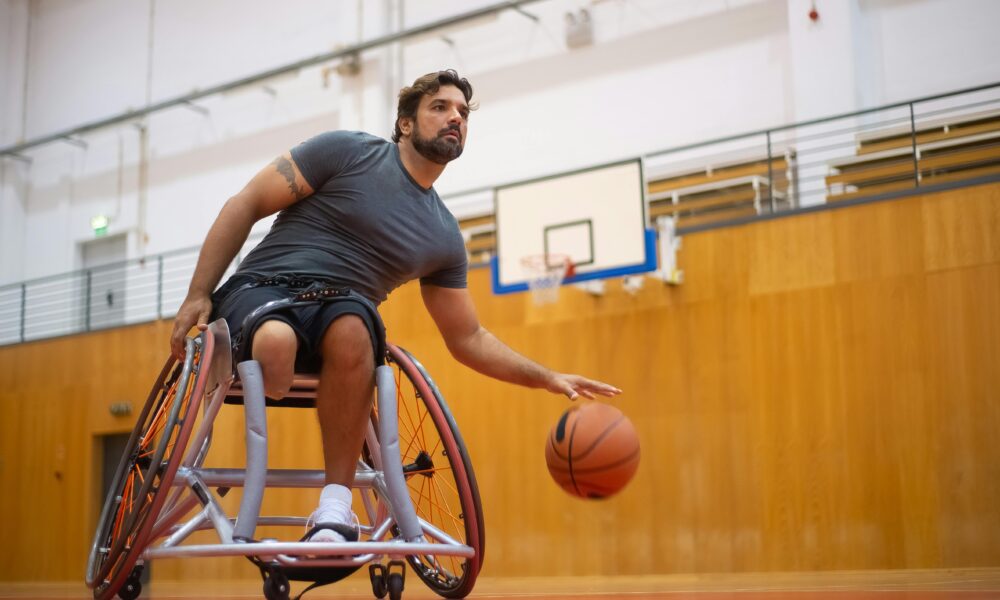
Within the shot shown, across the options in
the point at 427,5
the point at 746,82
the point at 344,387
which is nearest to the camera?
the point at 344,387

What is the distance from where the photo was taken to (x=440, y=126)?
2754mm

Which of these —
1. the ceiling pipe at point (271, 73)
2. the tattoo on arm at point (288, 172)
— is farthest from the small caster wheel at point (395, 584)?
the ceiling pipe at point (271, 73)

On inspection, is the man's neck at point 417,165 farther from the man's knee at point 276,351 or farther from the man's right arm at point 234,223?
the man's knee at point 276,351

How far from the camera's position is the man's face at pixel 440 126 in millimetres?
2748

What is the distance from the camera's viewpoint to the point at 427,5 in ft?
35.8

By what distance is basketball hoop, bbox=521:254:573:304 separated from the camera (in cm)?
721

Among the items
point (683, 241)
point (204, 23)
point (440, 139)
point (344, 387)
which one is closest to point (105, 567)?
point (344, 387)

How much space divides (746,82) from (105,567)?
7343mm

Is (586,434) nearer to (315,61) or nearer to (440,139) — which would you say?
(440,139)

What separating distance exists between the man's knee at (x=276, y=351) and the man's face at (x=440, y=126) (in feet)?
2.12

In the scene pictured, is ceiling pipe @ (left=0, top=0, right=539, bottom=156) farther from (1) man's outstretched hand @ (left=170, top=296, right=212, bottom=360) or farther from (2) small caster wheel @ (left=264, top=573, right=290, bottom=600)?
(2) small caster wheel @ (left=264, top=573, right=290, bottom=600)

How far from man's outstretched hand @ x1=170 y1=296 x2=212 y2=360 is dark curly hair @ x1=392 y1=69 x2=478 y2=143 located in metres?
0.69

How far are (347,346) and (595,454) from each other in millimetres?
802

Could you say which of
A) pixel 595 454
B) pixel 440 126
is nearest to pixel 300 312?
pixel 440 126
